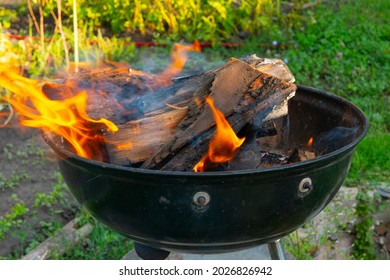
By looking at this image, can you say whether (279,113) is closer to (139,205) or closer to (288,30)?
(139,205)

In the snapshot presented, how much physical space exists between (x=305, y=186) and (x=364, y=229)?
1.40 meters

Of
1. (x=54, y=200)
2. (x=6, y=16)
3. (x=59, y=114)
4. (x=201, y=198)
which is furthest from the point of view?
(x=6, y=16)

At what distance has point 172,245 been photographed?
6.08 feet

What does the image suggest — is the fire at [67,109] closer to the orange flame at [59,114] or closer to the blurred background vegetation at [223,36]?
the orange flame at [59,114]

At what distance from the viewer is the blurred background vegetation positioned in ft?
14.6

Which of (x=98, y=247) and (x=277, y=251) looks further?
(x=98, y=247)

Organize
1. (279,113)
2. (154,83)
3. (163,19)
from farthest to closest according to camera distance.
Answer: (163,19)
(154,83)
(279,113)

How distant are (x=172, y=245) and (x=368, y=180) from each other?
1.77m

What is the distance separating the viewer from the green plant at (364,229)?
9.84 ft

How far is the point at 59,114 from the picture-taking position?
1990 millimetres

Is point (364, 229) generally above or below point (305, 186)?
below

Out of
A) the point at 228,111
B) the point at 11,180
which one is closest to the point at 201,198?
the point at 228,111

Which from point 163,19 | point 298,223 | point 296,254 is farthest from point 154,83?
point 163,19

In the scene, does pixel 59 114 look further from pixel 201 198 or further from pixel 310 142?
pixel 310 142
